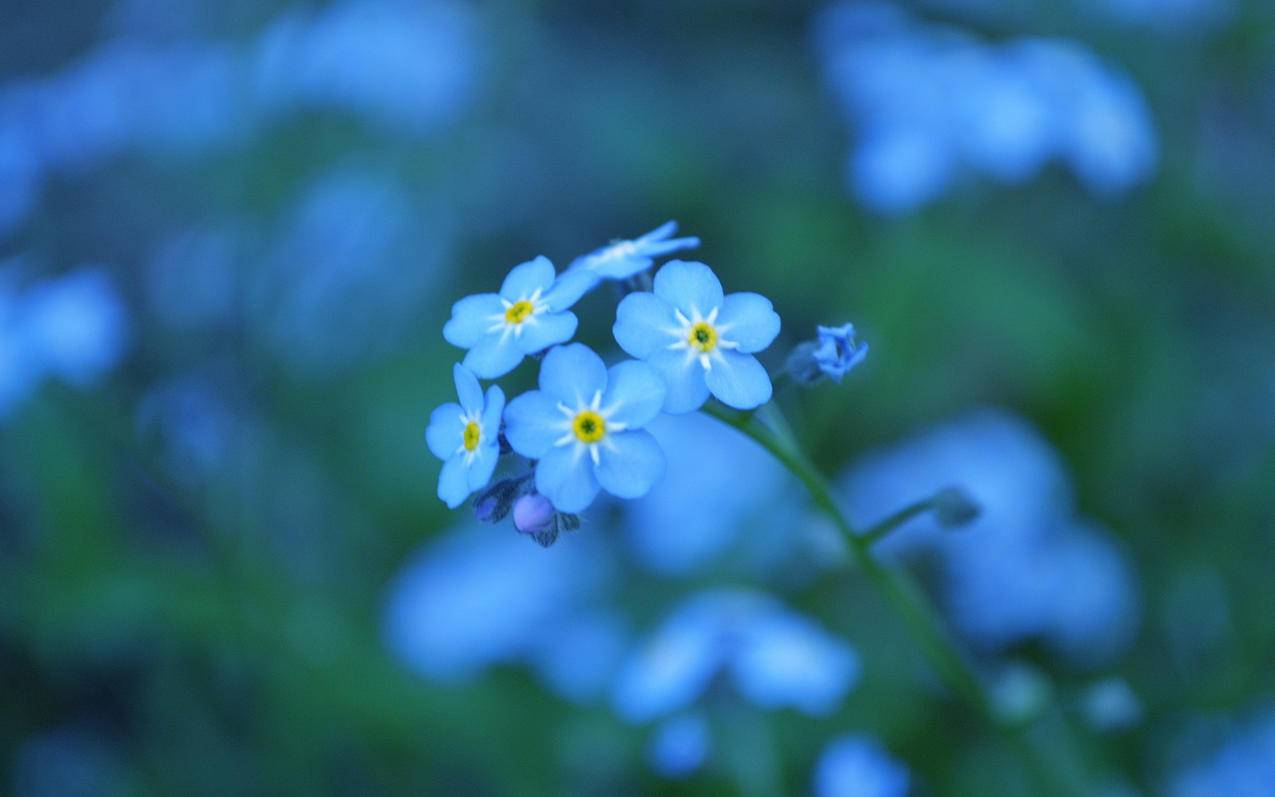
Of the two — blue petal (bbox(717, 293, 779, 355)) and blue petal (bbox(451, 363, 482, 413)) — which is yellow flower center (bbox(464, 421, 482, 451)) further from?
blue petal (bbox(717, 293, 779, 355))

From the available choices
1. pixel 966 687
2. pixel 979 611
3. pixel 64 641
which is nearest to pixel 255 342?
pixel 64 641

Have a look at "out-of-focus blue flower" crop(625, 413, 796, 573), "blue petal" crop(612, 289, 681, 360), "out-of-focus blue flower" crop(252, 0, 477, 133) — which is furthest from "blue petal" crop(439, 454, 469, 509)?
"out-of-focus blue flower" crop(252, 0, 477, 133)

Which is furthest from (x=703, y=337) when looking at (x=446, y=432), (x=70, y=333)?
(x=70, y=333)

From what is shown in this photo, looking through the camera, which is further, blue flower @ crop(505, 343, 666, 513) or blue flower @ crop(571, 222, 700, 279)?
blue flower @ crop(571, 222, 700, 279)

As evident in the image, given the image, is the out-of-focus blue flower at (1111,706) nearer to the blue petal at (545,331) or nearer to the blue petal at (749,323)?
the blue petal at (749,323)

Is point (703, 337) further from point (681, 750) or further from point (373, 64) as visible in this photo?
point (373, 64)

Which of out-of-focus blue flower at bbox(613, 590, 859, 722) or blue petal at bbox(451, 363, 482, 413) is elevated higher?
out-of-focus blue flower at bbox(613, 590, 859, 722)

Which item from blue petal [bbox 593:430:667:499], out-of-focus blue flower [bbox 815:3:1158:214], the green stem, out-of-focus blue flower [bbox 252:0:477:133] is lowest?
blue petal [bbox 593:430:667:499]
